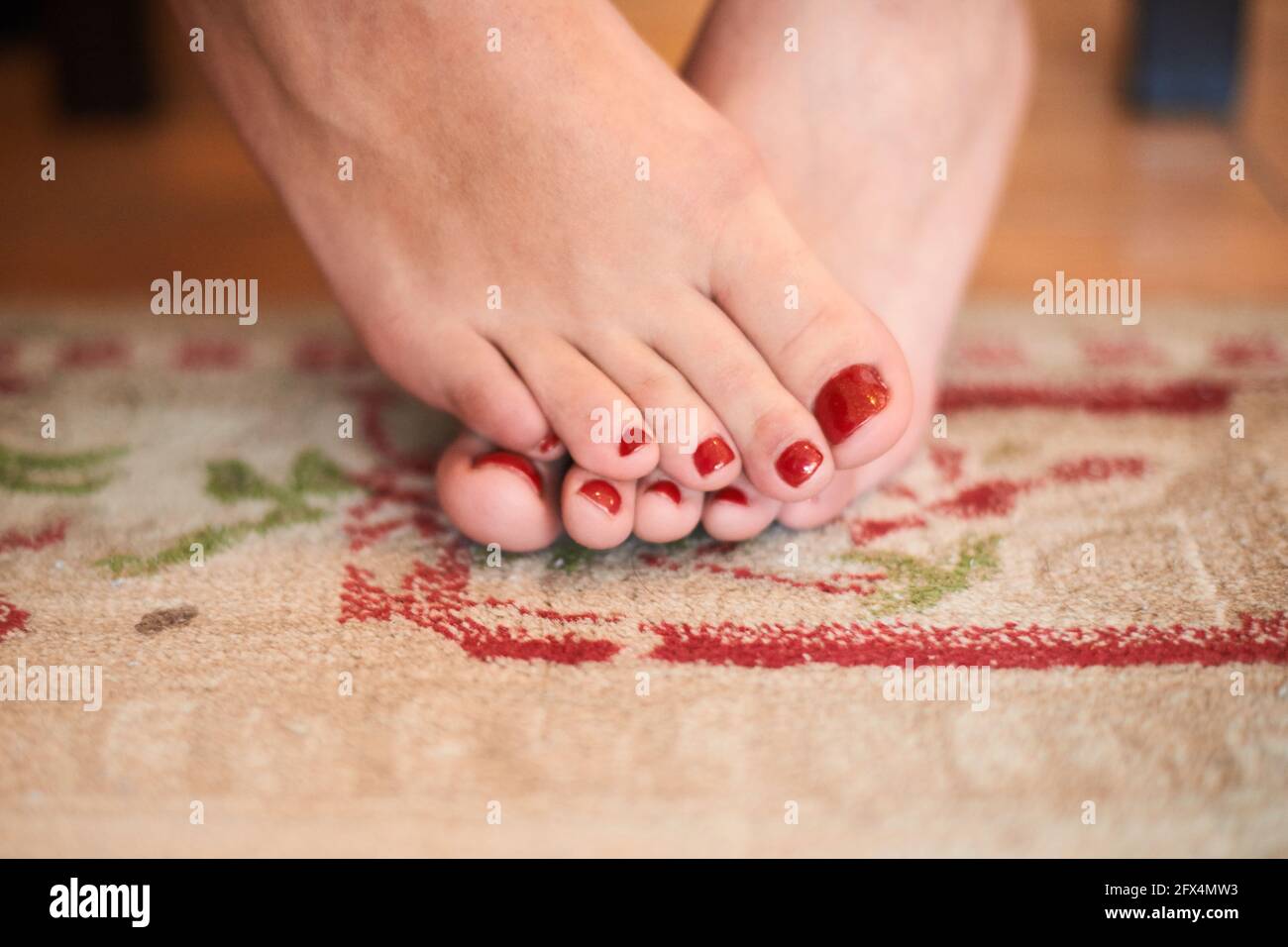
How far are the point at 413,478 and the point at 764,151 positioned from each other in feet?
0.97

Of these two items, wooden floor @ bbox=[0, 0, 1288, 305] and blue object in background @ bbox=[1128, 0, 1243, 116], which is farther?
blue object in background @ bbox=[1128, 0, 1243, 116]

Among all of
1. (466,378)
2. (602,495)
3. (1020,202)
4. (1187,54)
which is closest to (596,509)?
(602,495)

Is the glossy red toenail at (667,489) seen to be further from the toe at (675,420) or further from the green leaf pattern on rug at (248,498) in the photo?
the green leaf pattern on rug at (248,498)

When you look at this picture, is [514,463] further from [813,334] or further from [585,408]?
[813,334]

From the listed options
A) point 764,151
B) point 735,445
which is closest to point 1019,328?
point 764,151

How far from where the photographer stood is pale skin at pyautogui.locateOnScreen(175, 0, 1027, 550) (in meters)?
0.61

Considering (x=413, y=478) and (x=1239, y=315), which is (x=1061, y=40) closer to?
(x=1239, y=315)

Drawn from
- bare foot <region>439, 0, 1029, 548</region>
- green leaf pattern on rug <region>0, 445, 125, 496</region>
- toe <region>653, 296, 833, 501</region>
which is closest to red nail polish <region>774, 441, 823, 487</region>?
toe <region>653, 296, 833, 501</region>

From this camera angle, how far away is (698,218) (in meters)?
0.63

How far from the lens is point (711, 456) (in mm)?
614

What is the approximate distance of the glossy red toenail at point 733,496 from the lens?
0.62m

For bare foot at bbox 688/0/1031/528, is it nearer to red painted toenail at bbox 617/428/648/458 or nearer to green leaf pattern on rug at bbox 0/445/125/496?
red painted toenail at bbox 617/428/648/458

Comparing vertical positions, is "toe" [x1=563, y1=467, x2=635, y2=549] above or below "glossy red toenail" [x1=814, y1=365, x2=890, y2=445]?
below
